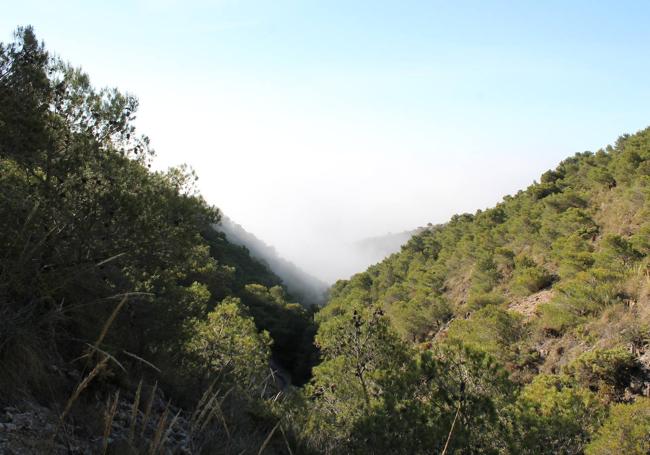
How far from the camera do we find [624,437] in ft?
35.1

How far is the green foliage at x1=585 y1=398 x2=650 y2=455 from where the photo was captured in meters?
10.5

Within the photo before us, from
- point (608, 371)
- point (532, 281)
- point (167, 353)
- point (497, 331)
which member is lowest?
point (167, 353)

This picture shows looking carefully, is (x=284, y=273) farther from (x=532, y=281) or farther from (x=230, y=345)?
(x=230, y=345)

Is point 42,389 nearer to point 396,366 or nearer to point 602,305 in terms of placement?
point 396,366

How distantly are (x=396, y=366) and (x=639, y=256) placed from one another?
1791 cm

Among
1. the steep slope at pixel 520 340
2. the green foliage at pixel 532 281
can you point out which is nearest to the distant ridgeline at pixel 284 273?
the steep slope at pixel 520 340

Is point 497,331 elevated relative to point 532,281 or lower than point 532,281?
lower

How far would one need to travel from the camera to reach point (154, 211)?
294 inches

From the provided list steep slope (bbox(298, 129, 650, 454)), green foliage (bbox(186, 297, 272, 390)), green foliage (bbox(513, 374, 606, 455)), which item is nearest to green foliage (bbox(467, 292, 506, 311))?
steep slope (bbox(298, 129, 650, 454))

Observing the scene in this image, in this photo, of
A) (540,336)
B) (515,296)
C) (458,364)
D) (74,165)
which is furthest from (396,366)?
(515,296)

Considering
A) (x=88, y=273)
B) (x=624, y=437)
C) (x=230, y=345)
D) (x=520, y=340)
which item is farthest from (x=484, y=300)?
(x=88, y=273)

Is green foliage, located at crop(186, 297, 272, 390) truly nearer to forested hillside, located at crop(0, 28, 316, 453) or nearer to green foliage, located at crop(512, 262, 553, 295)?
forested hillside, located at crop(0, 28, 316, 453)

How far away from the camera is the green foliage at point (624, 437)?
1048cm

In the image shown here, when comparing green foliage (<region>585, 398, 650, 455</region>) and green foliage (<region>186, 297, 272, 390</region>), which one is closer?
green foliage (<region>585, 398, 650, 455</region>)
